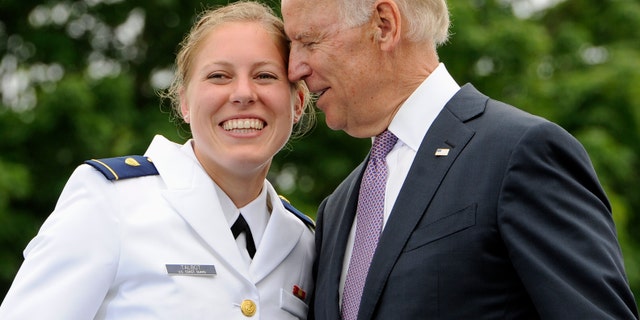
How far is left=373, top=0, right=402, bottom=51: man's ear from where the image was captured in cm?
389

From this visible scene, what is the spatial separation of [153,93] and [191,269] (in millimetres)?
7682

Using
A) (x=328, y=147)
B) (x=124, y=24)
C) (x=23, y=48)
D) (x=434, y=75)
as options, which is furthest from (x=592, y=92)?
(x=434, y=75)

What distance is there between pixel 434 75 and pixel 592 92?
8.65m

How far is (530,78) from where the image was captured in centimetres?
1185

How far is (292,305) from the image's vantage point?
3.94 meters

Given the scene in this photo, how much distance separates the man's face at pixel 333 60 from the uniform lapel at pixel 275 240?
1.29ft

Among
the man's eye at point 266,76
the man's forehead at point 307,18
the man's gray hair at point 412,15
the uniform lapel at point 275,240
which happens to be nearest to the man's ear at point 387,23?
the man's gray hair at point 412,15

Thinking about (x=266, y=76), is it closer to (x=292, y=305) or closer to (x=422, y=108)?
(x=422, y=108)

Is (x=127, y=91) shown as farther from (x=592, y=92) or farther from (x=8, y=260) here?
(x=592, y=92)

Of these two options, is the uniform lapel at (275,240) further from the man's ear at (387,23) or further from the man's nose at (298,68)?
the man's ear at (387,23)

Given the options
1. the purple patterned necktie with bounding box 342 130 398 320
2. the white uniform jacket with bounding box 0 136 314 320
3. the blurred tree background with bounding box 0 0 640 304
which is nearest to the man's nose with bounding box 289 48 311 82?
the purple patterned necktie with bounding box 342 130 398 320

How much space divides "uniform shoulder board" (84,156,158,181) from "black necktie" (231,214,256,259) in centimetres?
33

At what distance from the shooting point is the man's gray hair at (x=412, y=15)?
393 centimetres

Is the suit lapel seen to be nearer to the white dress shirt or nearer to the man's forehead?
the white dress shirt
